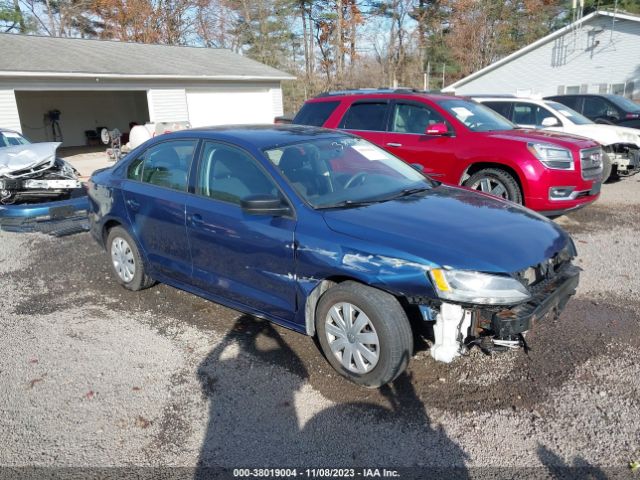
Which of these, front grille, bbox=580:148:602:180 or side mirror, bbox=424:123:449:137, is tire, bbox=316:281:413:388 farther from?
front grille, bbox=580:148:602:180

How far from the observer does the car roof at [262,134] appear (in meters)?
4.01

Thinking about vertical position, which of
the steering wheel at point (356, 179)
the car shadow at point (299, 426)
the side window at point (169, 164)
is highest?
the side window at point (169, 164)

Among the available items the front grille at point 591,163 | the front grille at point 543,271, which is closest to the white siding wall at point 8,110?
the front grille at point 591,163

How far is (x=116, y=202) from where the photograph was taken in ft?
16.1

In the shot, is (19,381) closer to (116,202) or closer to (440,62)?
(116,202)

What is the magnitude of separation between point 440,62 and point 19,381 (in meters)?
42.0

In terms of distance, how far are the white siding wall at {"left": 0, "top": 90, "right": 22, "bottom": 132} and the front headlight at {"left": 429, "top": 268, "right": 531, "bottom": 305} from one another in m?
17.6

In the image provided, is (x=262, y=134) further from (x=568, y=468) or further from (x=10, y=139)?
(x=10, y=139)

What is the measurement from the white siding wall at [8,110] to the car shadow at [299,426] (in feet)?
54.2

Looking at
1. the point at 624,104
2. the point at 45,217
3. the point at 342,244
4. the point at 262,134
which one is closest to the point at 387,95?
the point at 262,134

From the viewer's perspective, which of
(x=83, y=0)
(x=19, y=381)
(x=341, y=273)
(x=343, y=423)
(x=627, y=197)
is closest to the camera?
(x=343, y=423)

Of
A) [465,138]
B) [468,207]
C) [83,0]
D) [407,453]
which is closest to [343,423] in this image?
[407,453]

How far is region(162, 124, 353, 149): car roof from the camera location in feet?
13.2

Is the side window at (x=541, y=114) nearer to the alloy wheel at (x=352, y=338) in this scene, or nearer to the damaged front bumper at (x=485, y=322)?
the damaged front bumper at (x=485, y=322)
